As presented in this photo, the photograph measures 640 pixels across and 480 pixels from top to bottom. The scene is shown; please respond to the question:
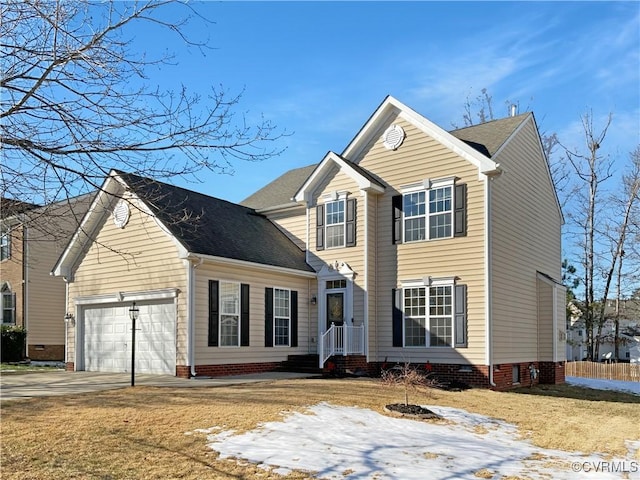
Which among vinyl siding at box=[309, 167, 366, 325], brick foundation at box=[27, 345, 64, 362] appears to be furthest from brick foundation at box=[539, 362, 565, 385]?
brick foundation at box=[27, 345, 64, 362]

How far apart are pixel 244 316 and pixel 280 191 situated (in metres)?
7.50

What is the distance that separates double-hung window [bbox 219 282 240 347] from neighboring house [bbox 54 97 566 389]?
0.04 meters

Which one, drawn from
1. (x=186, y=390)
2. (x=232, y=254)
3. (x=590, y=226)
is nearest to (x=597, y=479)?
(x=186, y=390)

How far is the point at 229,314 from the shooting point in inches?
658

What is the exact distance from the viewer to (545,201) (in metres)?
20.9

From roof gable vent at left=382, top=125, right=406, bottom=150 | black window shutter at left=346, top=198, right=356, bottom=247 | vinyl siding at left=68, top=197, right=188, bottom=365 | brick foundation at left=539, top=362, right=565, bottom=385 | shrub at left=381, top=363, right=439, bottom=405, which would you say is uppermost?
roof gable vent at left=382, top=125, right=406, bottom=150

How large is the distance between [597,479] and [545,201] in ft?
49.1

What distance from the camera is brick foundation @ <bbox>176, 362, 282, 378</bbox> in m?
15.5

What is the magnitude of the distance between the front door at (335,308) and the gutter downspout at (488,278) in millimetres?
4618

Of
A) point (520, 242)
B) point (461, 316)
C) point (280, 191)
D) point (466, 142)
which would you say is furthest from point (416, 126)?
point (280, 191)

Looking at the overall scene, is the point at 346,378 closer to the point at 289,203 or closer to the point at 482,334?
the point at 482,334

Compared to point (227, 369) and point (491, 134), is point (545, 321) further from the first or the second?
point (227, 369)

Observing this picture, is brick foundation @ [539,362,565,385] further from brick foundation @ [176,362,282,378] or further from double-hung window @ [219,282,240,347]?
double-hung window @ [219,282,240,347]

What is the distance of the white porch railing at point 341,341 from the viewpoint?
57.8 feet
